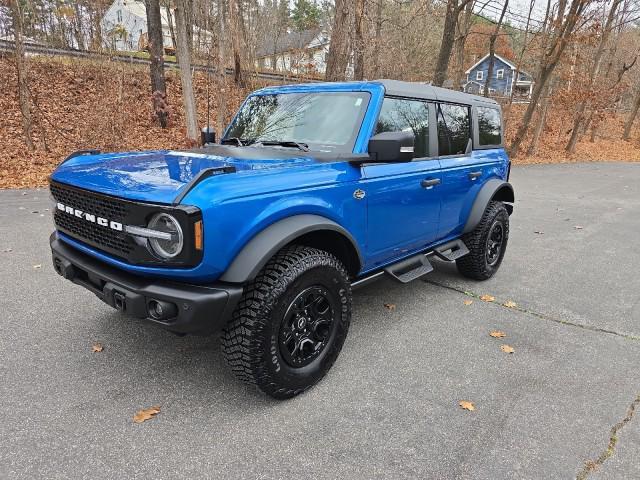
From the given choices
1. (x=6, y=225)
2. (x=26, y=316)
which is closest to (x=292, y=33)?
Result: (x=6, y=225)

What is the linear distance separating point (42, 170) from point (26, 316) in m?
7.51

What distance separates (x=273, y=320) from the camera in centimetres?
243

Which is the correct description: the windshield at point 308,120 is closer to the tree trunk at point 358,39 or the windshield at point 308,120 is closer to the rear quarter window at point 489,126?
the rear quarter window at point 489,126

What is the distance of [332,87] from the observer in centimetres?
348

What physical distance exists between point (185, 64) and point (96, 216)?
9.96 m

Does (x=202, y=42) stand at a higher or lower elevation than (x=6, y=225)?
higher

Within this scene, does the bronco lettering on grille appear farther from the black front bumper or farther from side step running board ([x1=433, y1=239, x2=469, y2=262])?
side step running board ([x1=433, y1=239, x2=469, y2=262])

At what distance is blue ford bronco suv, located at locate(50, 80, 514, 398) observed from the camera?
2215mm

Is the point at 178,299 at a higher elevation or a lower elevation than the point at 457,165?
lower

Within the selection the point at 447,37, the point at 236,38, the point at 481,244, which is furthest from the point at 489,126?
the point at 447,37

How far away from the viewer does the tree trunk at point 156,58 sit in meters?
13.5

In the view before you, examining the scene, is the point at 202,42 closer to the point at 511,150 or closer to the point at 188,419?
the point at 188,419

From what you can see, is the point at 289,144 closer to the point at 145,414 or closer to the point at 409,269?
the point at 409,269

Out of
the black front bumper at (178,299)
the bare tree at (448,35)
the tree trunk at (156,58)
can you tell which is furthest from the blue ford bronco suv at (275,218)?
the bare tree at (448,35)
